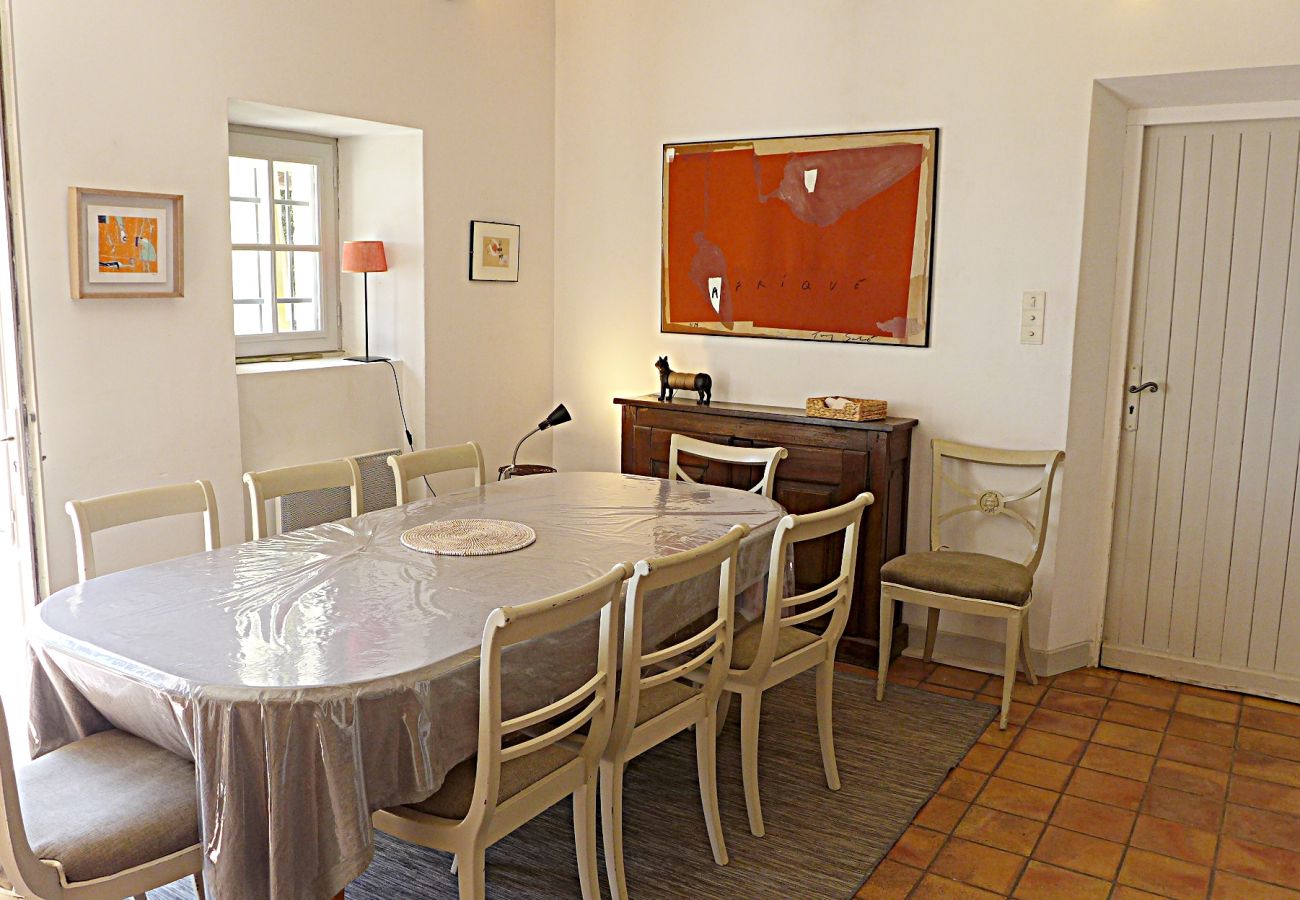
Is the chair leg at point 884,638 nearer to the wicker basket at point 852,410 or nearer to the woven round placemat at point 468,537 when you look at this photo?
the wicker basket at point 852,410

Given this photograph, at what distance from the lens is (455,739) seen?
6.72 feet

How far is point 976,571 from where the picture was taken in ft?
12.2

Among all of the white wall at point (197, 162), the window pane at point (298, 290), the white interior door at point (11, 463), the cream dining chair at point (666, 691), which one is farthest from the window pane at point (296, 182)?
the cream dining chair at point (666, 691)

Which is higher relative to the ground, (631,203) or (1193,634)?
(631,203)

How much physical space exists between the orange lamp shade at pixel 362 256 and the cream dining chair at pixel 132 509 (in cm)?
166

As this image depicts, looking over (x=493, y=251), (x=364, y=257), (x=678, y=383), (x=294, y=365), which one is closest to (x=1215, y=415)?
Result: (x=678, y=383)

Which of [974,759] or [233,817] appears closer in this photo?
[233,817]

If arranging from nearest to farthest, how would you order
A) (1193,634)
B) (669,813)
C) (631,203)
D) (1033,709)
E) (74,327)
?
1. (669,813)
2. (74,327)
3. (1033,709)
4. (1193,634)
5. (631,203)

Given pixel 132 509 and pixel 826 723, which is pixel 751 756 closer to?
pixel 826 723

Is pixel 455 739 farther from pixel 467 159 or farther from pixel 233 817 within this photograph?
pixel 467 159

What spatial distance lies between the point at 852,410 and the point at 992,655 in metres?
1.10

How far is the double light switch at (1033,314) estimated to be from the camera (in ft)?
13.0

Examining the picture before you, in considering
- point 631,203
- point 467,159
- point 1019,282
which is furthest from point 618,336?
point 1019,282

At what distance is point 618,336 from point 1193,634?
269 centimetres
